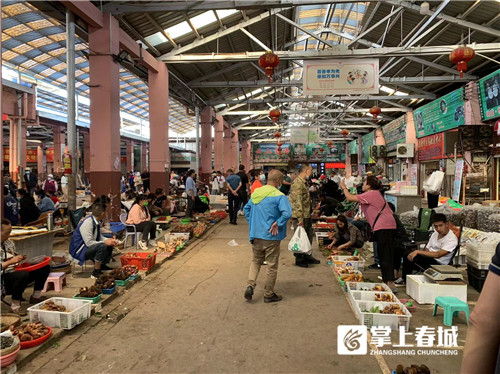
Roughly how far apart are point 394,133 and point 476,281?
1927 cm

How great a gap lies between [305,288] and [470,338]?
13.6 feet

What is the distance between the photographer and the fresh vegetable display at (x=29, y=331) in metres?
3.32

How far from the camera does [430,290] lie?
14.9 feet

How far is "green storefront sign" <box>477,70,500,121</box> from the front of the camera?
1150cm

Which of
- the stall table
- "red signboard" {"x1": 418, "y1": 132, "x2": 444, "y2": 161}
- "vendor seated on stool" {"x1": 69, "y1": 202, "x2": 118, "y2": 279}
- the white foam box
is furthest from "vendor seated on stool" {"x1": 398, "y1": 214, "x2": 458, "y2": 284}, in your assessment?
"red signboard" {"x1": 418, "y1": 132, "x2": 444, "y2": 161}

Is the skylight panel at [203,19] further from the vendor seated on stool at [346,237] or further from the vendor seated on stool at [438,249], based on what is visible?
the vendor seated on stool at [438,249]

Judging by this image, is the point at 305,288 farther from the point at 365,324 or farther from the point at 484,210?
the point at 484,210

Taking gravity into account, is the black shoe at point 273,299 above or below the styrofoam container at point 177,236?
below

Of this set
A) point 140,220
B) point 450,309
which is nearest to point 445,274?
point 450,309

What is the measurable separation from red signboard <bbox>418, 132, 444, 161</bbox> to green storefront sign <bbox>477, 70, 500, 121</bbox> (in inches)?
131

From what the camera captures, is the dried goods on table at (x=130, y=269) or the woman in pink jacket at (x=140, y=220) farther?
the woman in pink jacket at (x=140, y=220)

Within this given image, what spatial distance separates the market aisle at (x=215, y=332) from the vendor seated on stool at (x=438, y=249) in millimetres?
1206

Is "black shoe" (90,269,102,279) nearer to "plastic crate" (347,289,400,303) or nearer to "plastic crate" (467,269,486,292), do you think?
"plastic crate" (347,289,400,303)

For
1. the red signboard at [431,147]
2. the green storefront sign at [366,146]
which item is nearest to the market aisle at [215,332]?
the red signboard at [431,147]
